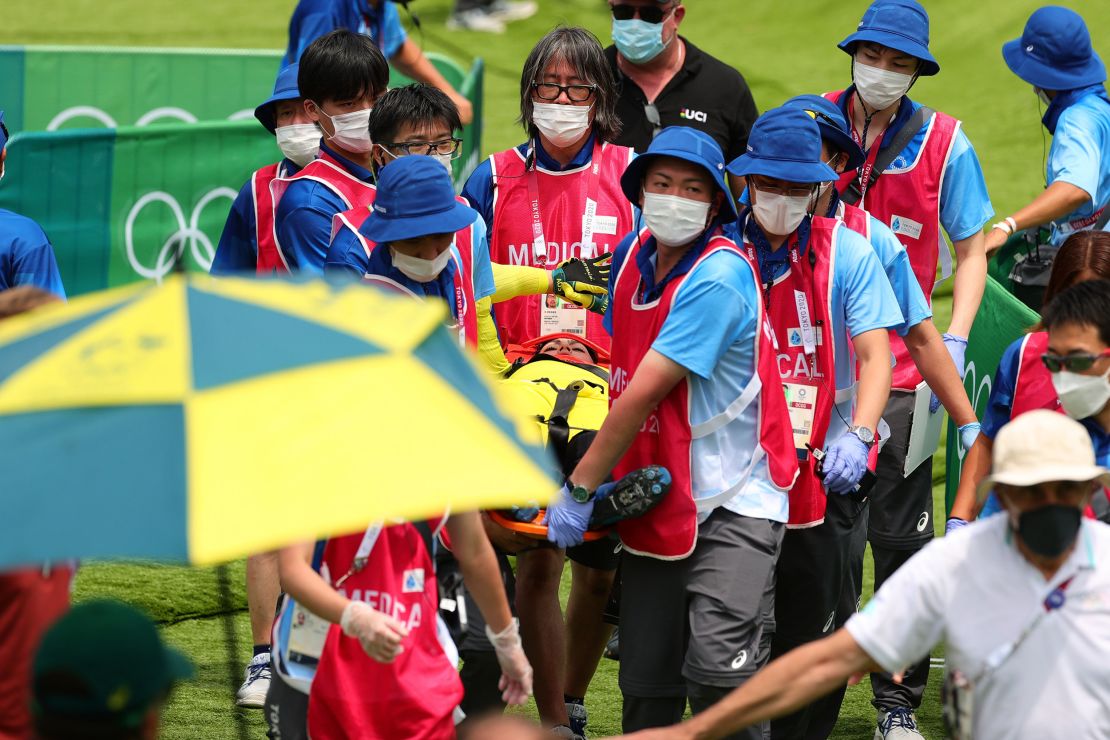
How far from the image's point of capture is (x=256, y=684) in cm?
654

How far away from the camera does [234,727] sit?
6469mm

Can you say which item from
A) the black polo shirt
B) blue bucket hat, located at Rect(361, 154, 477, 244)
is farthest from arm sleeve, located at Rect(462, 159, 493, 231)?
blue bucket hat, located at Rect(361, 154, 477, 244)

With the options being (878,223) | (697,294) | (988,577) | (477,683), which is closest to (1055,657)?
(988,577)

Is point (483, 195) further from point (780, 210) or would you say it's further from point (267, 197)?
point (780, 210)

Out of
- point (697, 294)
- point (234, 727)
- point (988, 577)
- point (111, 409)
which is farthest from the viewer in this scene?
point (234, 727)

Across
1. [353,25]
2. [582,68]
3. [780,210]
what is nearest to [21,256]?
[582,68]

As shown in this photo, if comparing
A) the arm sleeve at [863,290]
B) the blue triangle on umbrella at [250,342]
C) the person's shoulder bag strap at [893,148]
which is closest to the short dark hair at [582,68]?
the person's shoulder bag strap at [893,148]

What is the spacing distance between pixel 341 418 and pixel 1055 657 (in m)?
1.72

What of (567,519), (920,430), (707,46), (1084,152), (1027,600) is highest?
(707,46)

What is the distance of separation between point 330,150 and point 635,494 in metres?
2.13

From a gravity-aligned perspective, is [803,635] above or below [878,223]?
below

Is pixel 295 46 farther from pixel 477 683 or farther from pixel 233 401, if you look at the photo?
pixel 233 401

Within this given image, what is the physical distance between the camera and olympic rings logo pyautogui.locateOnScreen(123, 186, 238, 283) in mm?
10445

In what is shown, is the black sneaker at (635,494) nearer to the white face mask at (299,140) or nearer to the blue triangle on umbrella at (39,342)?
the blue triangle on umbrella at (39,342)
